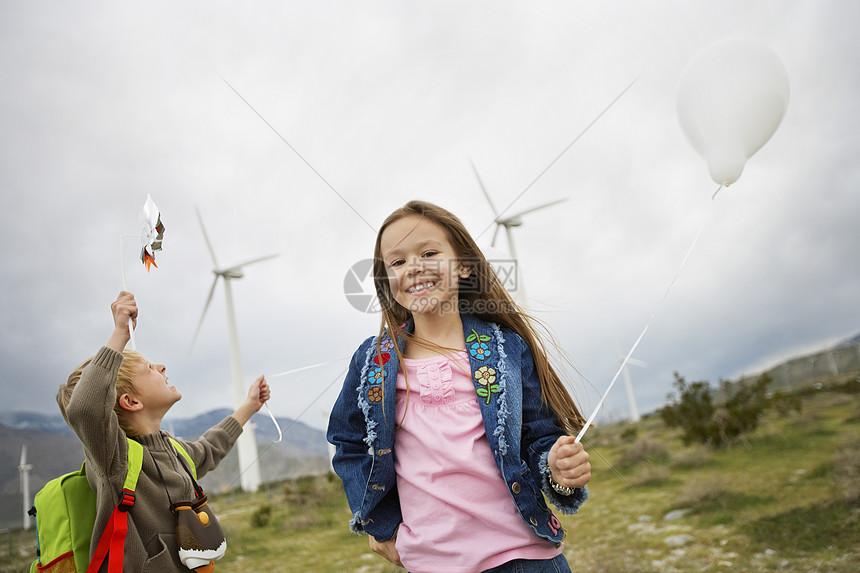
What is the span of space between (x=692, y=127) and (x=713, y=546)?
5.11 metres

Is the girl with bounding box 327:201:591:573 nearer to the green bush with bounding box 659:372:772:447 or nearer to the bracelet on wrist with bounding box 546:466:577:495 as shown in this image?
the bracelet on wrist with bounding box 546:466:577:495

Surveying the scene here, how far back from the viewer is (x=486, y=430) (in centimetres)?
211

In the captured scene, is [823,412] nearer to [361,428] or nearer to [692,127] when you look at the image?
[692,127]

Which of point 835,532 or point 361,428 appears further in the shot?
point 835,532

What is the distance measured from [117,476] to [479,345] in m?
1.63

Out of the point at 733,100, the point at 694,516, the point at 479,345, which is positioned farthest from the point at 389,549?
the point at 694,516

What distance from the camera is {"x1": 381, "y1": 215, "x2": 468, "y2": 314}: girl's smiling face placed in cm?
240

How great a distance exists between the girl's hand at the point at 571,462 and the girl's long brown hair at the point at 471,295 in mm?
547

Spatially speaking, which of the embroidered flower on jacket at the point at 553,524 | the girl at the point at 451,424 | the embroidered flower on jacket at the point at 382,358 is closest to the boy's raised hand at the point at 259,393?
the girl at the point at 451,424

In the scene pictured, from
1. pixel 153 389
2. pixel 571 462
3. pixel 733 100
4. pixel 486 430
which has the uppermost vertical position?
pixel 733 100

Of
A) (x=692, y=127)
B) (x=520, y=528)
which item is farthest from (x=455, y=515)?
(x=692, y=127)

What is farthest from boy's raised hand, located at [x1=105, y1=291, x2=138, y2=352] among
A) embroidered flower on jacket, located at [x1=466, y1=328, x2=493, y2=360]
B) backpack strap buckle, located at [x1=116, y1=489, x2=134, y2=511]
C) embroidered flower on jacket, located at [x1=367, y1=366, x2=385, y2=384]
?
embroidered flower on jacket, located at [x1=466, y1=328, x2=493, y2=360]

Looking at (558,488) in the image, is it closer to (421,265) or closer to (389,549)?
(389,549)

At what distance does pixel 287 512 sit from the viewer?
11.7 m
